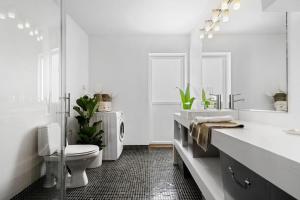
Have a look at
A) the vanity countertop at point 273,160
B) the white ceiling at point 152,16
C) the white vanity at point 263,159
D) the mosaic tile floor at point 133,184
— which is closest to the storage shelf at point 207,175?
the white vanity at point 263,159

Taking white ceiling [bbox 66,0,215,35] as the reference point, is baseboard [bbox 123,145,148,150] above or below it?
below

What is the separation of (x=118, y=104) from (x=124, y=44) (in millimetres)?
1142

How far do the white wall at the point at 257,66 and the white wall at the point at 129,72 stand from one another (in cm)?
203

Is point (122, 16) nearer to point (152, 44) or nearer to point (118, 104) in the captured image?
point (152, 44)

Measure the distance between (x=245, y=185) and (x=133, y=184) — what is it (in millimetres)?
1692

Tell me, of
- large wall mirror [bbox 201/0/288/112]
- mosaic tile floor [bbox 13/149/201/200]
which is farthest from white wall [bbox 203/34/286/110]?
mosaic tile floor [bbox 13/149/201/200]

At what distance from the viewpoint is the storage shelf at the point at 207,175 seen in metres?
1.44

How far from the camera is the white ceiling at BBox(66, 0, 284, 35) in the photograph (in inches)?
90.6

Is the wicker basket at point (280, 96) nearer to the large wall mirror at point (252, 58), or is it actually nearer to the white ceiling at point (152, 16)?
the large wall mirror at point (252, 58)

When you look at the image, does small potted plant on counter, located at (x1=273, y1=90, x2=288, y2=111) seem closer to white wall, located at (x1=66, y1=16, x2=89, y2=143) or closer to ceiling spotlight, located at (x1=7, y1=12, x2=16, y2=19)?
ceiling spotlight, located at (x1=7, y1=12, x2=16, y2=19)

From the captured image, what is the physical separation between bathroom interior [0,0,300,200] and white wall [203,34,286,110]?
0.01m

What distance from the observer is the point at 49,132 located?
164cm

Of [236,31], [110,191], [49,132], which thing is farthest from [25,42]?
[236,31]

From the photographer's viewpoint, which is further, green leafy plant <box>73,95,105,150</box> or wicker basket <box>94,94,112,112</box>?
wicker basket <box>94,94,112,112</box>
